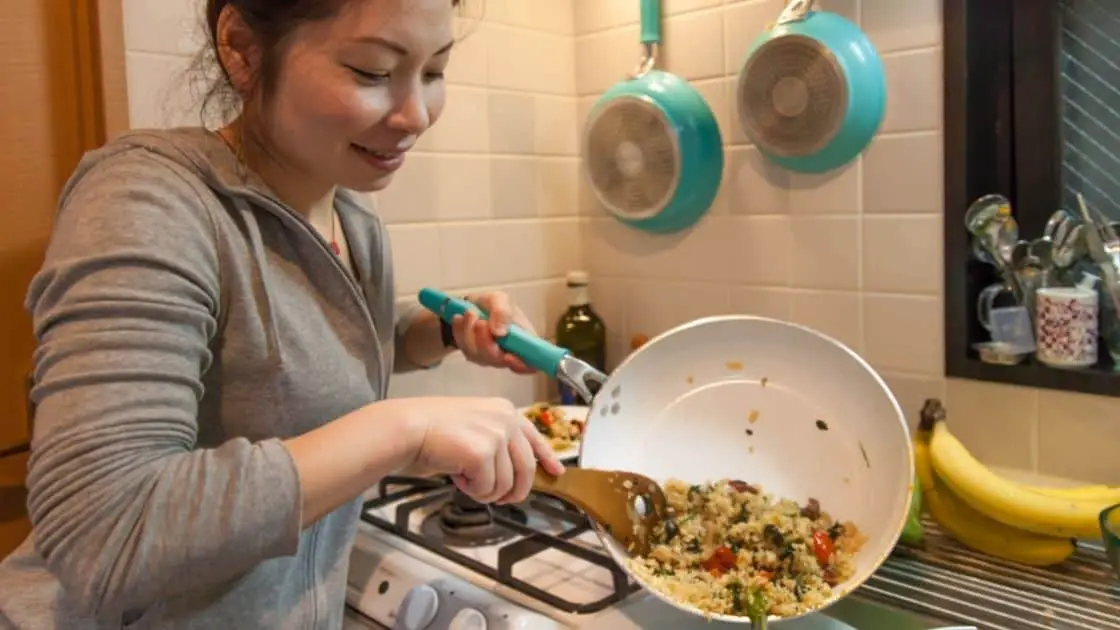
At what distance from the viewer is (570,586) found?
38.1 inches

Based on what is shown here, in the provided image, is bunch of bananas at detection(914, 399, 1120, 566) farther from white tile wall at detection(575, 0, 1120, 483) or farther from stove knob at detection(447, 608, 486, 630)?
stove knob at detection(447, 608, 486, 630)

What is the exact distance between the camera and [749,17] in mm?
1346

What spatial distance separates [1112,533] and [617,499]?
502 millimetres

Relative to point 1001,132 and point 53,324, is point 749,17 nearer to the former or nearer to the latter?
point 1001,132

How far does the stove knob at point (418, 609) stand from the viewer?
0.93m

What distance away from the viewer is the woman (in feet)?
1.96

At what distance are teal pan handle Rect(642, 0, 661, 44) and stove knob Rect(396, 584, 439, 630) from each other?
918 millimetres

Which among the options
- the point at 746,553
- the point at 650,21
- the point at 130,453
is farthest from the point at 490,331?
the point at 650,21

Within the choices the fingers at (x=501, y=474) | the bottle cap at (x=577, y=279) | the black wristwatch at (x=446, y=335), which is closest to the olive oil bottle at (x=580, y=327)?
the bottle cap at (x=577, y=279)

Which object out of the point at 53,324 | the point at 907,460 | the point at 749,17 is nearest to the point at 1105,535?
the point at 907,460

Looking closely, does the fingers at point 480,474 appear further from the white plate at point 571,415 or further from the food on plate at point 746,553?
the white plate at point 571,415

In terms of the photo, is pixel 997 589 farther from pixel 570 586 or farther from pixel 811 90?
pixel 811 90

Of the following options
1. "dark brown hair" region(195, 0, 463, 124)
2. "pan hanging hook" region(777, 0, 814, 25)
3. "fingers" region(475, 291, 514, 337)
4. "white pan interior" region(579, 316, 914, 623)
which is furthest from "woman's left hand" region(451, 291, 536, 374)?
"pan hanging hook" region(777, 0, 814, 25)

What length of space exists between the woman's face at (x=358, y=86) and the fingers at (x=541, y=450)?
0.93 feet
